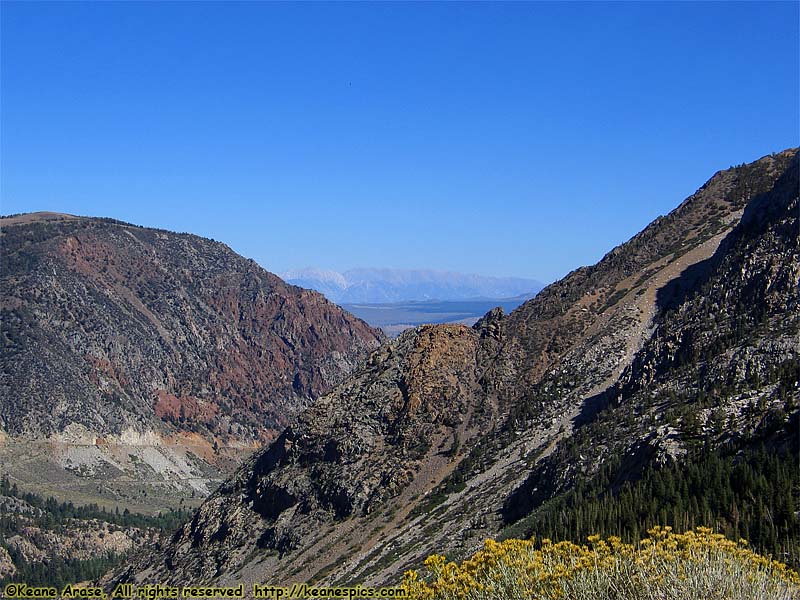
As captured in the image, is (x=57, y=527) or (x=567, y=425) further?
(x=57, y=527)

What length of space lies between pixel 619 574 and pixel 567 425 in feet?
207

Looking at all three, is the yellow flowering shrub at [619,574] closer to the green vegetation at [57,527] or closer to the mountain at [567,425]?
the mountain at [567,425]

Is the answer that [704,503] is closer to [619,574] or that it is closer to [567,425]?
[619,574]

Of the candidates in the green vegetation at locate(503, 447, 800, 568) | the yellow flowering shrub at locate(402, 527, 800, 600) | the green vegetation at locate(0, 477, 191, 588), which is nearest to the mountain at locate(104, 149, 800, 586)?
the green vegetation at locate(503, 447, 800, 568)

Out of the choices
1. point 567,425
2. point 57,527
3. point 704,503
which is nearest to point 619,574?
point 704,503

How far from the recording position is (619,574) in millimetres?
24406

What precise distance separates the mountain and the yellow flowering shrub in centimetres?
1847

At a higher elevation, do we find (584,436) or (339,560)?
(584,436)

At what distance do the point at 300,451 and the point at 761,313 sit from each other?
178ft

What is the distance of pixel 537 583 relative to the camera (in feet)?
81.4

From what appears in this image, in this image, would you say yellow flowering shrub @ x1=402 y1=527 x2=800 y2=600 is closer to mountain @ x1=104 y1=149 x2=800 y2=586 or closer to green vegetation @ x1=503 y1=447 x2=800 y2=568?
green vegetation @ x1=503 y1=447 x2=800 y2=568

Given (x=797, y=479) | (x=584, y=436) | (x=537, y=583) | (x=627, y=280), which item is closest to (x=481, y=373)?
(x=627, y=280)

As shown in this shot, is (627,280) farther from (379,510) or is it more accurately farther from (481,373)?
(379,510)

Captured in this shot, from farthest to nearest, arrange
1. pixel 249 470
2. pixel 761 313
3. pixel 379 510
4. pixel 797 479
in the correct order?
pixel 249 470 < pixel 379 510 < pixel 761 313 < pixel 797 479
